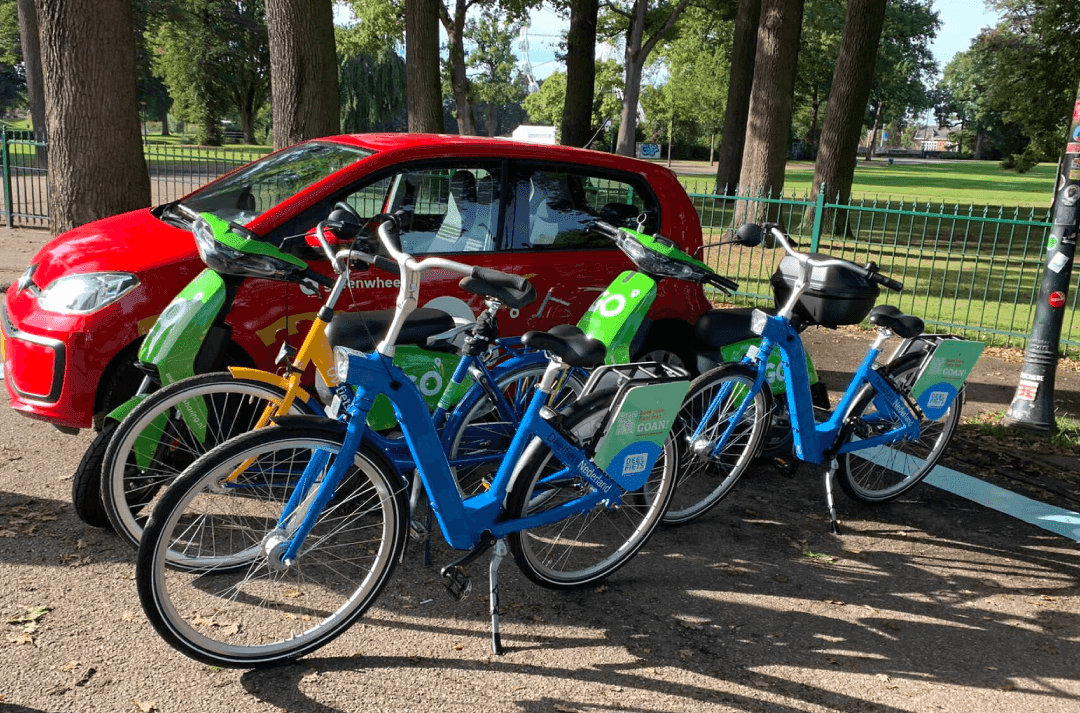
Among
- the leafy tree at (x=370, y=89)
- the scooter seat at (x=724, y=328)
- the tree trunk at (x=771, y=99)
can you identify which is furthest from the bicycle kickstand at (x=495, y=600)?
the leafy tree at (x=370, y=89)

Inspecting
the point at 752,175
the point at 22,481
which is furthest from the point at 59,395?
the point at 752,175

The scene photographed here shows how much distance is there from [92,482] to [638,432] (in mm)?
2317

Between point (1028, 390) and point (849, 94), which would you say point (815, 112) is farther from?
point (1028, 390)

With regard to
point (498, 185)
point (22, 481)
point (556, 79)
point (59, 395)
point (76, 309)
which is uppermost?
point (556, 79)

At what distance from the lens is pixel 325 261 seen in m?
5.03

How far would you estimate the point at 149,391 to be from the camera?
437 centimetres

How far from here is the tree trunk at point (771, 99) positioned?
50.8 ft

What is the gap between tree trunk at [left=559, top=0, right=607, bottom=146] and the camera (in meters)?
19.9

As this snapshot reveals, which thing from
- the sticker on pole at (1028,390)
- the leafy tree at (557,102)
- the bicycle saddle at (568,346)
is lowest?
the sticker on pole at (1028,390)

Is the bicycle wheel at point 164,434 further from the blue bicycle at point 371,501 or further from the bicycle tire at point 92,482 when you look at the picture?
the blue bicycle at point 371,501

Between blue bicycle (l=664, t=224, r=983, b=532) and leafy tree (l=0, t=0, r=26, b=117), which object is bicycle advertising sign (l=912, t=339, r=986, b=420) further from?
leafy tree (l=0, t=0, r=26, b=117)

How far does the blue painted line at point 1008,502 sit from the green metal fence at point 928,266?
3.36 metres

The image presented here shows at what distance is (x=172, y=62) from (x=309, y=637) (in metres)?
66.1

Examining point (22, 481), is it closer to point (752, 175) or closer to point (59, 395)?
point (59, 395)
